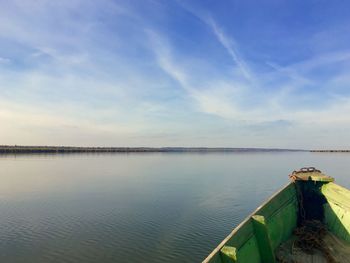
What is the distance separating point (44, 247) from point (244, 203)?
15.9 m

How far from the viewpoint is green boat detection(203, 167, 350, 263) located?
26.6ft

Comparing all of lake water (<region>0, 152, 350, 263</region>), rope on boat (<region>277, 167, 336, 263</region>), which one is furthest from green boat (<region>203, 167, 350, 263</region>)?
lake water (<region>0, 152, 350, 263</region>)

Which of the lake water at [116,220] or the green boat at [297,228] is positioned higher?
the green boat at [297,228]

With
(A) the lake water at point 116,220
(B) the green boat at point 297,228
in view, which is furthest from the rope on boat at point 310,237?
(A) the lake water at point 116,220

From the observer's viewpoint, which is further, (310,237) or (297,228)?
(297,228)

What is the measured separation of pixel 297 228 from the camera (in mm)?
12125

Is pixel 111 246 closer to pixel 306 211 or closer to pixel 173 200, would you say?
pixel 306 211

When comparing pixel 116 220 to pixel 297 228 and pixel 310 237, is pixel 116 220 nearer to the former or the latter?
pixel 297 228

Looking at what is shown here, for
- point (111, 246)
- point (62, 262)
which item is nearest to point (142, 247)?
point (111, 246)

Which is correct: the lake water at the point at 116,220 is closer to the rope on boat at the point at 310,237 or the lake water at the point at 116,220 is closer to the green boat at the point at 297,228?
the green boat at the point at 297,228

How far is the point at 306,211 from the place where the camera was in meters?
14.0

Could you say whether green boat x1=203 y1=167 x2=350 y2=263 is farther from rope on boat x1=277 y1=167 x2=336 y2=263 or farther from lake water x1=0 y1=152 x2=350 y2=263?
lake water x1=0 y1=152 x2=350 y2=263

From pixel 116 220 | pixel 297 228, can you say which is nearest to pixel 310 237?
pixel 297 228

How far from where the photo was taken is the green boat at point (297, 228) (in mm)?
8094
